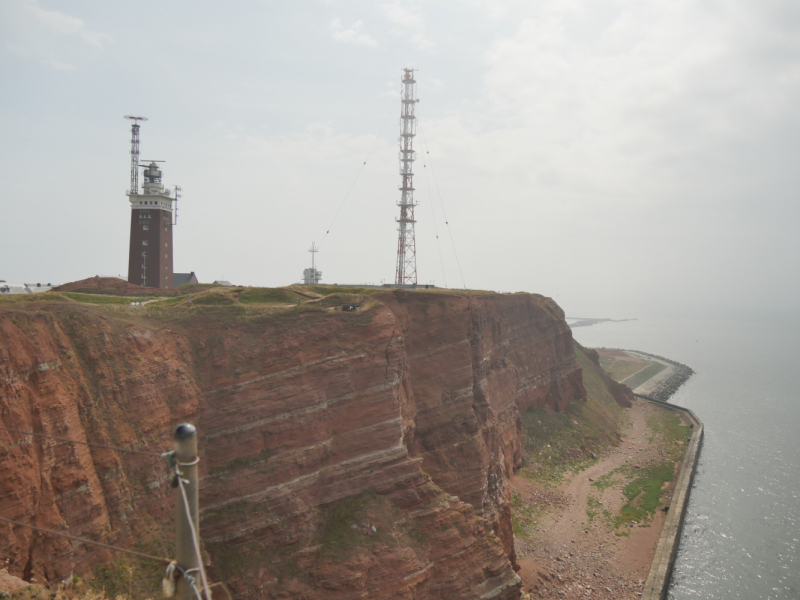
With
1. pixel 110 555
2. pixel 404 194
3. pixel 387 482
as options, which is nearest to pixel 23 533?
pixel 110 555

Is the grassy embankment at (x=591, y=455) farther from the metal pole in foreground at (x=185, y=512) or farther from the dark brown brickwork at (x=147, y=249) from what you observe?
the dark brown brickwork at (x=147, y=249)

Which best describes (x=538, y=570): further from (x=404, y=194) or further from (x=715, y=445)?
(x=715, y=445)

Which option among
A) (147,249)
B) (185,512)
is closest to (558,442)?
(147,249)

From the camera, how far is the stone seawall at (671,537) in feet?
118

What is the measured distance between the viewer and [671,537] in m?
41.6

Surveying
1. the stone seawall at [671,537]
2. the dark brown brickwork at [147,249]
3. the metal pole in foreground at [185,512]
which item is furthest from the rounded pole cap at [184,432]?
the dark brown brickwork at [147,249]

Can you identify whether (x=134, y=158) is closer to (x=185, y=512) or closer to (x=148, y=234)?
(x=148, y=234)

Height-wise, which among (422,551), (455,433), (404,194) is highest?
(404,194)

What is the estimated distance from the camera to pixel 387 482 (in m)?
28.4

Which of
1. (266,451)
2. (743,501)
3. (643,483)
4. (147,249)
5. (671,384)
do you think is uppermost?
(147,249)

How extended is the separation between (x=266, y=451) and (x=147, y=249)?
38.3 m

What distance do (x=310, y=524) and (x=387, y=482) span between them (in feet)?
16.7

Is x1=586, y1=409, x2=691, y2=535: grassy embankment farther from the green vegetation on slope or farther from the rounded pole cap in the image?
the rounded pole cap

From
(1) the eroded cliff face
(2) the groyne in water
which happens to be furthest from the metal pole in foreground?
(2) the groyne in water
